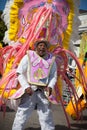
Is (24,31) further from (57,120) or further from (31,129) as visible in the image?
(57,120)

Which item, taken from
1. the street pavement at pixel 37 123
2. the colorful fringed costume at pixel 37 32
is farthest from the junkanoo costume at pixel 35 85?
the street pavement at pixel 37 123

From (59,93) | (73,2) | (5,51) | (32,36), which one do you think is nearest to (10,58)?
(5,51)

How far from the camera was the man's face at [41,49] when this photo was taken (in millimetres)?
4887

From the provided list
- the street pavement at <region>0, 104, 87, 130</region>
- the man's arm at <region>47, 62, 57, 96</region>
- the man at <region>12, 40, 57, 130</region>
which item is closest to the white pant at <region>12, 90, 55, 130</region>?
the man at <region>12, 40, 57, 130</region>

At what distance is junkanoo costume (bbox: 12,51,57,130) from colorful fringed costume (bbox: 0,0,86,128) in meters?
0.51

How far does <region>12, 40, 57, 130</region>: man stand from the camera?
4777mm

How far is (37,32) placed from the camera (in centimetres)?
561

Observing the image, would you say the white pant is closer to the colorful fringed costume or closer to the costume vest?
the costume vest

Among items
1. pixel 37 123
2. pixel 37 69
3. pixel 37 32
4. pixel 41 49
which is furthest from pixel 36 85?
pixel 37 123

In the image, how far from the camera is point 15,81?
5.32 m

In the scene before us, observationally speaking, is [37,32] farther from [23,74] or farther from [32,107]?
[32,107]

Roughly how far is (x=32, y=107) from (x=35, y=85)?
277 millimetres

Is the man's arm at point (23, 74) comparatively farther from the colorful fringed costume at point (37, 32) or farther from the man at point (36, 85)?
the colorful fringed costume at point (37, 32)

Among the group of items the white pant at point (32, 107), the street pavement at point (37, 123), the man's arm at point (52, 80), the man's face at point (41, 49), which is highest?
the man's face at point (41, 49)
